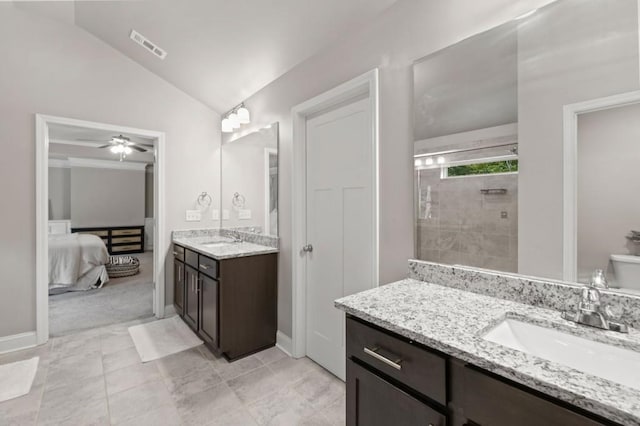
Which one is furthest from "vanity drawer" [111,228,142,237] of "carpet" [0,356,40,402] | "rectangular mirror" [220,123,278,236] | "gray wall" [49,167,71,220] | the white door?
the white door

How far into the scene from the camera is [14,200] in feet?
8.46

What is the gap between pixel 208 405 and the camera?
1.84m

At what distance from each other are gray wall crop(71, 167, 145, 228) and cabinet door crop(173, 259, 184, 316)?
18.9ft

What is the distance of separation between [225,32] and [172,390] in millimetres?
2664

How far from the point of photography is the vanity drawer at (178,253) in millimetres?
3066

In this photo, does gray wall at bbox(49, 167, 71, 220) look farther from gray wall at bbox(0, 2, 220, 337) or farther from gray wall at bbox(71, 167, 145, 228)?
gray wall at bbox(0, 2, 220, 337)

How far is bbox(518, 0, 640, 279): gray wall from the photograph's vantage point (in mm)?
993

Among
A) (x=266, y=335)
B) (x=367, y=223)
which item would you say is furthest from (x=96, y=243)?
(x=367, y=223)

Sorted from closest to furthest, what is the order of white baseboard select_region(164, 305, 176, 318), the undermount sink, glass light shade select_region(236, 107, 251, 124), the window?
1. the undermount sink
2. the window
3. glass light shade select_region(236, 107, 251, 124)
4. white baseboard select_region(164, 305, 176, 318)

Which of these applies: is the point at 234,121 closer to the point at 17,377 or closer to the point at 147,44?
the point at 147,44

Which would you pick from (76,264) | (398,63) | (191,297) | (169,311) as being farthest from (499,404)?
(76,264)

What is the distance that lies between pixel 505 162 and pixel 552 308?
1.99ft

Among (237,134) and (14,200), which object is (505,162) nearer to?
(237,134)

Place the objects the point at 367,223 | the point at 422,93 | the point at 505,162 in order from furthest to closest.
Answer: the point at 367,223 → the point at 422,93 → the point at 505,162
